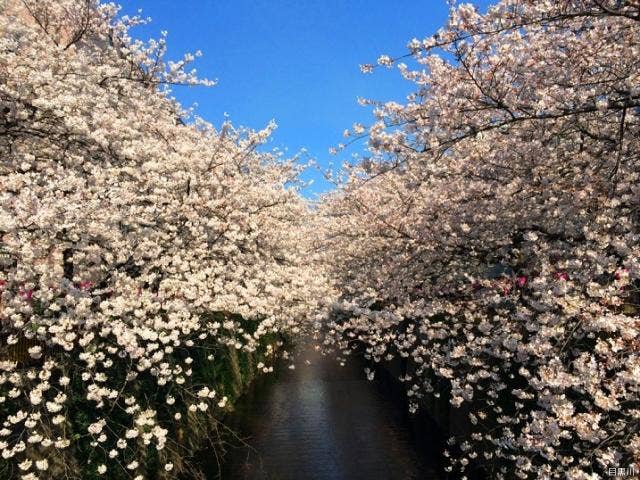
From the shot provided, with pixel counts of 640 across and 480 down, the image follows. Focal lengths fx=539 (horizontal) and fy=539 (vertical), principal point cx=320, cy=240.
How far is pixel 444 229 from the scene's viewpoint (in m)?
13.6

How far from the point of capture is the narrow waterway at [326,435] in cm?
1374

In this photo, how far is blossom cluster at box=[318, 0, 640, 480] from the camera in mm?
6500

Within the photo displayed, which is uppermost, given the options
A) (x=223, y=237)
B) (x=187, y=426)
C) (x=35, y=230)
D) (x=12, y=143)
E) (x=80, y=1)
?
(x=80, y=1)

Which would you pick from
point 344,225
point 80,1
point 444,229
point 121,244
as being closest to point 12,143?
point 121,244

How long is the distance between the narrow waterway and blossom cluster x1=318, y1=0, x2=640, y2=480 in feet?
6.02

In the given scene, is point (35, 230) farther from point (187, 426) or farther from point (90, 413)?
point (187, 426)

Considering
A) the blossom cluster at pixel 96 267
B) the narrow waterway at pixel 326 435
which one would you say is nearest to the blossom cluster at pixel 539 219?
the narrow waterway at pixel 326 435

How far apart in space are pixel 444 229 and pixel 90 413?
8958 millimetres

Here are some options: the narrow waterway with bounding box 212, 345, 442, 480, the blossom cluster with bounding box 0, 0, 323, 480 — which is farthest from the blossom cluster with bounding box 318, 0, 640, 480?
the blossom cluster with bounding box 0, 0, 323, 480

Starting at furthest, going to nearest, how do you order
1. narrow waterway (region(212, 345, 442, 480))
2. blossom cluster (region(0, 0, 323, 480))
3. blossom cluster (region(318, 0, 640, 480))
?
narrow waterway (region(212, 345, 442, 480)) → blossom cluster (region(0, 0, 323, 480)) → blossom cluster (region(318, 0, 640, 480))

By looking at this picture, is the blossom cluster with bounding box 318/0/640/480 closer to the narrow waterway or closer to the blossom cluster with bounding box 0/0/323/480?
the narrow waterway

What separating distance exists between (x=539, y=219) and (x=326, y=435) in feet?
31.3

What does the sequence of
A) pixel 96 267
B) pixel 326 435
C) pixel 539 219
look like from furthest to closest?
pixel 326 435 → pixel 539 219 → pixel 96 267

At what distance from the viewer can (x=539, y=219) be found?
11695 millimetres
